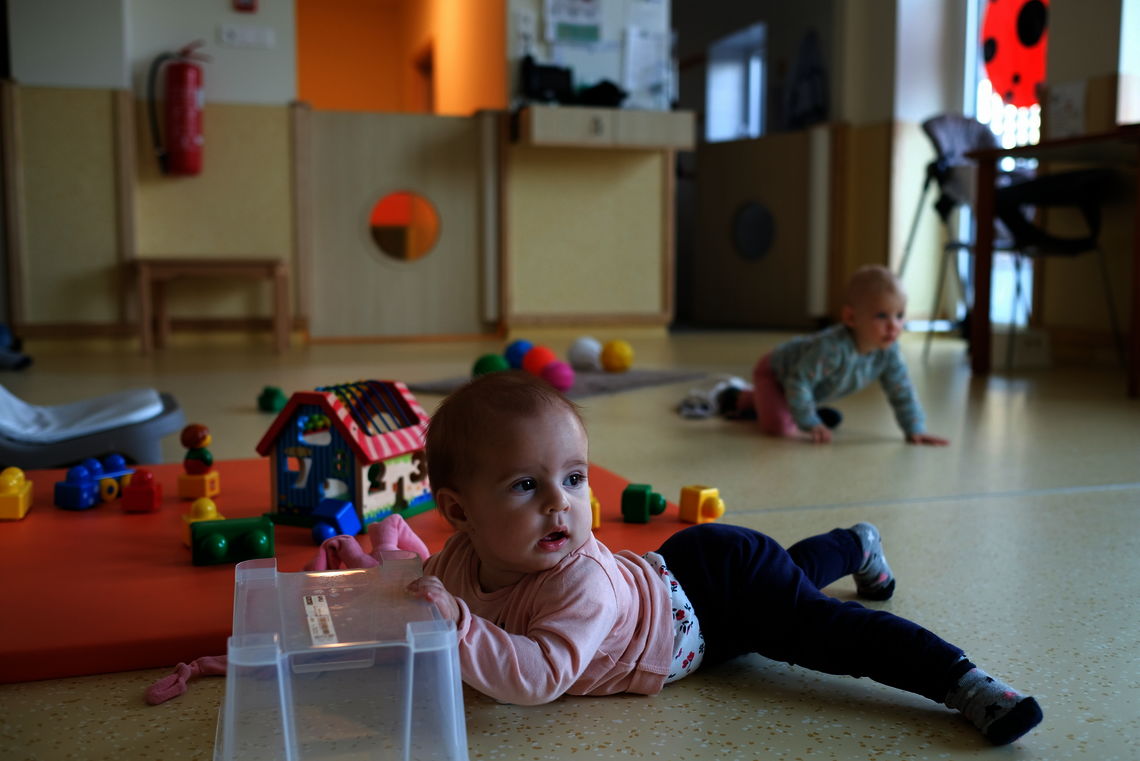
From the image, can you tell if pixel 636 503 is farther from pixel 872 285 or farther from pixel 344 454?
pixel 872 285

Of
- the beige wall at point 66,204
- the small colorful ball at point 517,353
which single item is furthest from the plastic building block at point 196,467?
the beige wall at point 66,204

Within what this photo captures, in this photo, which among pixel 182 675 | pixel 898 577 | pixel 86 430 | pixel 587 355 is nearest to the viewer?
pixel 182 675

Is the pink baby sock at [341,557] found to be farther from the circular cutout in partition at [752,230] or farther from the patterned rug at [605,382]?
the circular cutout in partition at [752,230]

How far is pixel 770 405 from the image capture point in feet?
8.89

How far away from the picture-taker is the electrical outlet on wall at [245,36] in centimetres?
511

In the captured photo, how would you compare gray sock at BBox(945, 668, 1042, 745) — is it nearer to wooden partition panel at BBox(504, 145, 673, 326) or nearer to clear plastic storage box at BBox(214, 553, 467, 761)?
clear plastic storage box at BBox(214, 553, 467, 761)

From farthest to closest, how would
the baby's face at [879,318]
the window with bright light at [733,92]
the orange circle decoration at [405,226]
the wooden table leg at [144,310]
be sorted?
1. the window with bright light at [733,92]
2. the orange circle decoration at [405,226]
3. the wooden table leg at [144,310]
4. the baby's face at [879,318]

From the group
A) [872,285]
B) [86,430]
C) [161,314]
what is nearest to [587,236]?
[161,314]

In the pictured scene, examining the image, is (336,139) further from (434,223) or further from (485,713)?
(485,713)

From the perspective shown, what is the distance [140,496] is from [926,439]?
178 cm

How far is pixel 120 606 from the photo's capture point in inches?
47.6

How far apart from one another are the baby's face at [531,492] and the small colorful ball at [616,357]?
3008mm

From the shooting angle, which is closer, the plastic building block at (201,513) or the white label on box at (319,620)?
the white label on box at (319,620)

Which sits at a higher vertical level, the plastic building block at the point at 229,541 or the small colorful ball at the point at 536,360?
the small colorful ball at the point at 536,360
